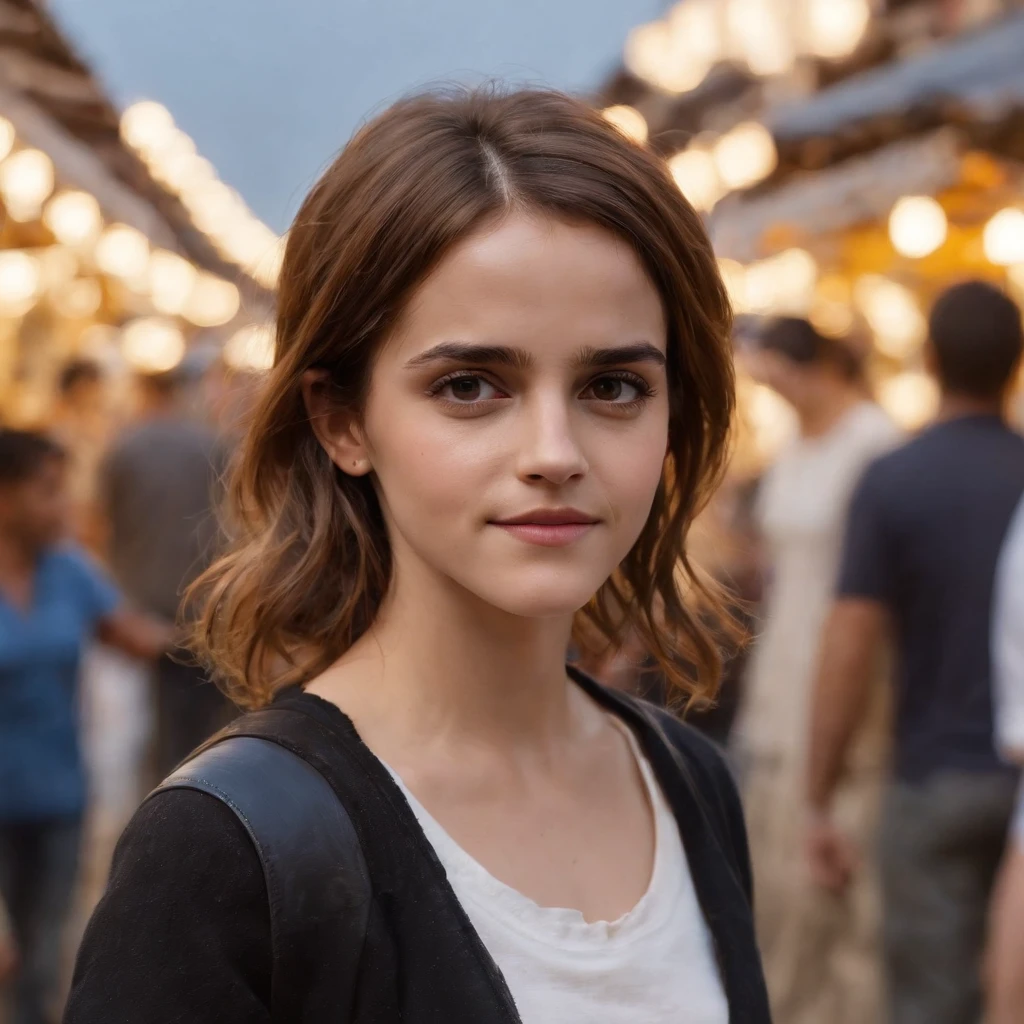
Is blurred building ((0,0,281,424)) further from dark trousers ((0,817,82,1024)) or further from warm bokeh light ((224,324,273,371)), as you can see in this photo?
warm bokeh light ((224,324,273,371))

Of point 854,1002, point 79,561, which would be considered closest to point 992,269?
point 854,1002

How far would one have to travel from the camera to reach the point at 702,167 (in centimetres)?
1091

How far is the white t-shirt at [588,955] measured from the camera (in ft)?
4.92

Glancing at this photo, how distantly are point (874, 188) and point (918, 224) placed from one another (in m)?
0.35

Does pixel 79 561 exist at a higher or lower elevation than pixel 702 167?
lower

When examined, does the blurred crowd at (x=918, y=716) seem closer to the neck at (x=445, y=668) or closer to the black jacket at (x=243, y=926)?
the neck at (x=445, y=668)

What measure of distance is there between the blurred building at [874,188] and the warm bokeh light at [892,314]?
10 millimetres

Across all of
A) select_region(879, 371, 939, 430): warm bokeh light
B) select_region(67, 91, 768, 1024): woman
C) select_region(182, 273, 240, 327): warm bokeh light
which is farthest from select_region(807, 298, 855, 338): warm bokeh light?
select_region(67, 91, 768, 1024): woman

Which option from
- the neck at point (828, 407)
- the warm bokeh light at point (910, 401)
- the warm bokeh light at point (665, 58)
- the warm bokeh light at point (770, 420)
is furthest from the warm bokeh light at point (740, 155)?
the warm bokeh light at point (665, 58)

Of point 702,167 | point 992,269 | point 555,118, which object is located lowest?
point 555,118

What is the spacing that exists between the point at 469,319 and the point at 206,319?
53.8ft

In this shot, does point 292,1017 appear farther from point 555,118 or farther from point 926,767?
point 926,767

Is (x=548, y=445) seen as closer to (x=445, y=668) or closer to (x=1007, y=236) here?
(x=445, y=668)

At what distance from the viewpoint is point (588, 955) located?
1.54 metres
